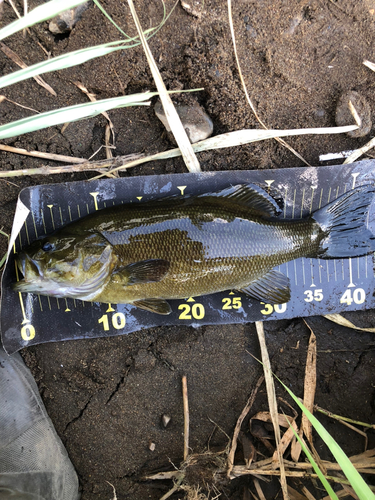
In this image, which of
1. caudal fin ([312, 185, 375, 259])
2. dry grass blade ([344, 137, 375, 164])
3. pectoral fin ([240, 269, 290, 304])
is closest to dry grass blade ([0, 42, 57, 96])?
pectoral fin ([240, 269, 290, 304])

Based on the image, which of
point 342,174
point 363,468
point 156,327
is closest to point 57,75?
point 156,327

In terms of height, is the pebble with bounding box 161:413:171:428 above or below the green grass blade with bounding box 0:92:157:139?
below

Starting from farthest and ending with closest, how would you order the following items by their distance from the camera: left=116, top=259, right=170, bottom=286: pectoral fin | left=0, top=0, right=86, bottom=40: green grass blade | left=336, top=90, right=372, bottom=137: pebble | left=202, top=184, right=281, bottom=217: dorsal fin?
left=336, top=90, right=372, bottom=137: pebble < left=202, top=184, right=281, bottom=217: dorsal fin < left=116, top=259, right=170, bottom=286: pectoral fin < left=0, top=0, right=86, bottom=40: green grass blade

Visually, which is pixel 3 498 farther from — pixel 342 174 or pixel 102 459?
pixel 342 174

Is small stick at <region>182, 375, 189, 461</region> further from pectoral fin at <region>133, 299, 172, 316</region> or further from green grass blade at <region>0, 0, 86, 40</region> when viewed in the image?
green grass blade at <region>0, 0, 86, 40</region>

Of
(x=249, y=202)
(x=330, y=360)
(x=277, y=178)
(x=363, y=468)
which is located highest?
(x=277, y=178)

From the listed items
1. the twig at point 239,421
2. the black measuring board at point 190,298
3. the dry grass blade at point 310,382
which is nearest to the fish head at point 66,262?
the black measuring board at point 190,298
